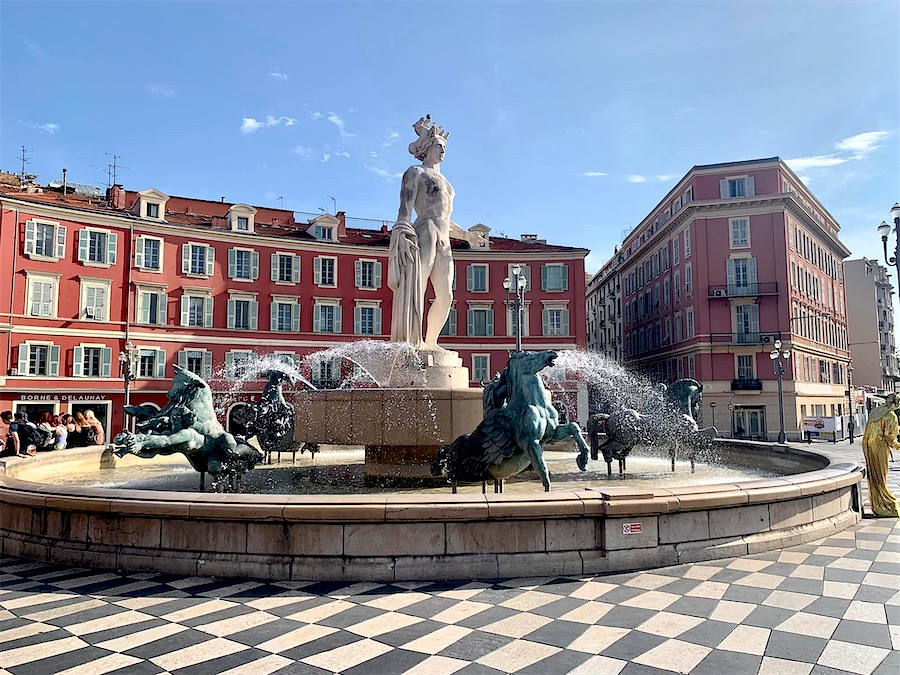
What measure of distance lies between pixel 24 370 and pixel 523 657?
35.7 m

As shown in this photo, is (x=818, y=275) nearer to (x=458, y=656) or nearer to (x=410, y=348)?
(x=410, y=348)

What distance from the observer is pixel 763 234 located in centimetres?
4028

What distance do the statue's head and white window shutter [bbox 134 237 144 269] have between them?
29634 mm

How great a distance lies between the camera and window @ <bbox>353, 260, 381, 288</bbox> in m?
42.0

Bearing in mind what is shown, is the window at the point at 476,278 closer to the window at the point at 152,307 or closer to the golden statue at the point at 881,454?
the window at the point at 152,307

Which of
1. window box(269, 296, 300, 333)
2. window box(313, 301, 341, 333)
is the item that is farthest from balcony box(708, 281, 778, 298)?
window box(269, 296, 300, 333)

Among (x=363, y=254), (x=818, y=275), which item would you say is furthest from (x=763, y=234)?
(x=363, y=254)

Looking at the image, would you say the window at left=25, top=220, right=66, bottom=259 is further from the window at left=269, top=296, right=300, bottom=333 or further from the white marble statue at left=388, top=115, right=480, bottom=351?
the white marble statue at left=388, top=115, right=480, bottom=351

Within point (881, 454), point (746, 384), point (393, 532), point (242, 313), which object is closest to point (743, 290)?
point (746, 384)

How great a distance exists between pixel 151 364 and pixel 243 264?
8.11 metres

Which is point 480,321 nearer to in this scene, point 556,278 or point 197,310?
point 556,278

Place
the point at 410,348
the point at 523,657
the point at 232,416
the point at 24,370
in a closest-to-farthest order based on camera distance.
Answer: the point at 523,657 < the point at 410,348 < the point at 232,416 < the point at 24,370

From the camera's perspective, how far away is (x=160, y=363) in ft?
119

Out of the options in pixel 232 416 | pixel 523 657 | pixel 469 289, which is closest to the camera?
pixel 523 657
